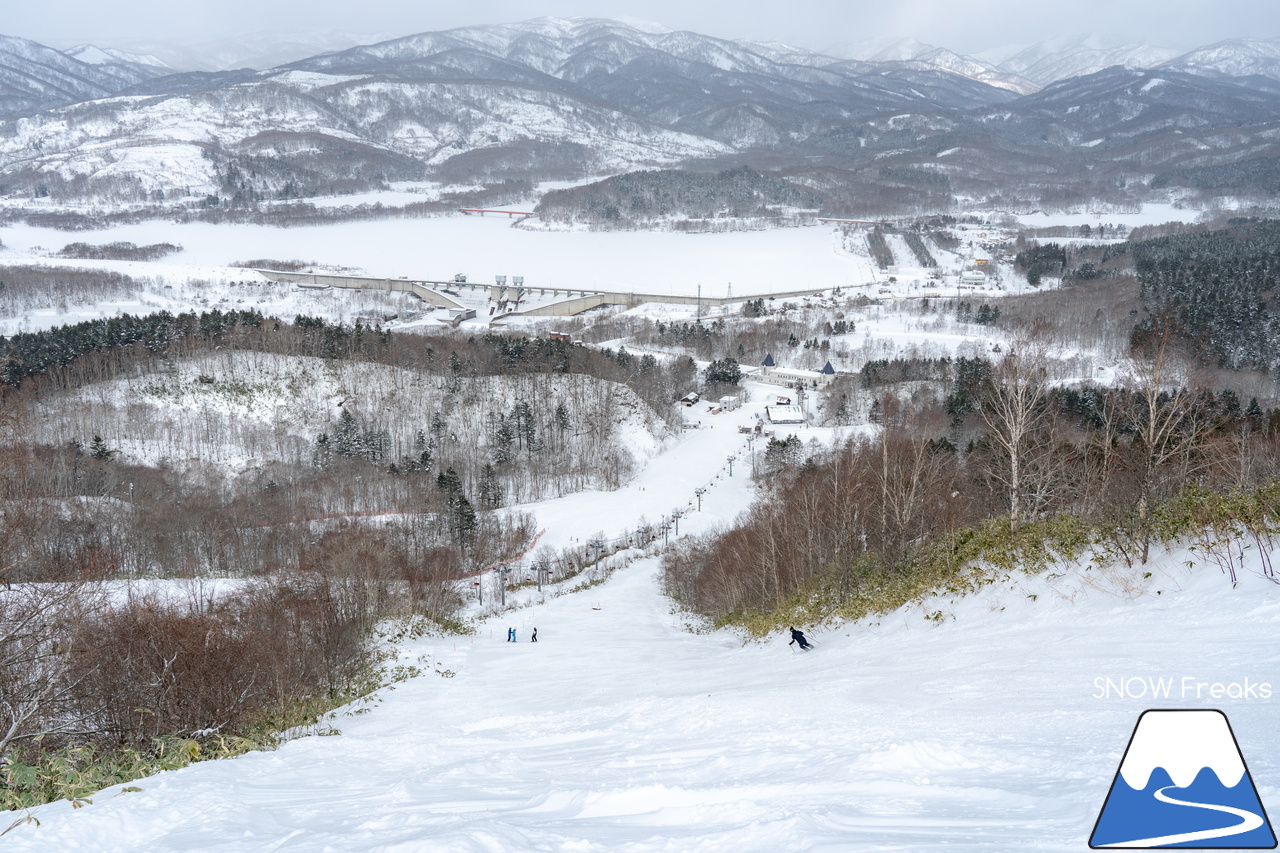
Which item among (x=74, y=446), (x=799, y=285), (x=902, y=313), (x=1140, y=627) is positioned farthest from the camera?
(x=799, y=285)

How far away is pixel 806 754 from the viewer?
257 inches


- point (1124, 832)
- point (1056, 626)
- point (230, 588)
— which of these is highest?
point (1124, 832)

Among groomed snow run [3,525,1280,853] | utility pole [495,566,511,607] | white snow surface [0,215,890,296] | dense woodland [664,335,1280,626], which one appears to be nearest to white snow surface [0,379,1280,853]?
groomed snow run [3,525,1280,853]

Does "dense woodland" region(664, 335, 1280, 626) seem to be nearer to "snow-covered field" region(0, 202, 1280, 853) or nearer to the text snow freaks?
"snow-covered field" region(0, 202, 1280, 853)

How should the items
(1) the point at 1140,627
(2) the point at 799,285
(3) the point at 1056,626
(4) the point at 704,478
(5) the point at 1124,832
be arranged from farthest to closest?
(2) the point at 799,285 < (4) the point at 704,478 < (3) the point at 1056,626 < (1) the point at 1140,627 < (5) the point at 1124,832

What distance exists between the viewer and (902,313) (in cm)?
9512

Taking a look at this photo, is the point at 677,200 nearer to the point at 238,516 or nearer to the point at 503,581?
the point at 238,516

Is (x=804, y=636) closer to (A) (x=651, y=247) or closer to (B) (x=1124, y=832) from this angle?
(B) (x=1124, y=832)

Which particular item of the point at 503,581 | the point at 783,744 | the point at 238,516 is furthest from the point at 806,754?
the point at 238,516

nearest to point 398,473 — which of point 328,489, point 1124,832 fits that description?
point 328,489

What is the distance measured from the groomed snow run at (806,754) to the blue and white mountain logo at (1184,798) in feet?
0.66

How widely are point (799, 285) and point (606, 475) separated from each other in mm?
74988

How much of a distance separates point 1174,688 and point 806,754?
10.2ft

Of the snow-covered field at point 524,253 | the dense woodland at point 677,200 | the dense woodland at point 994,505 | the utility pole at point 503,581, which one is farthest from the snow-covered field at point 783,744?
the dense woodland at point 677,200
